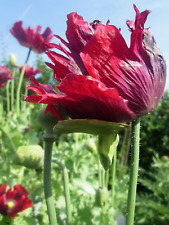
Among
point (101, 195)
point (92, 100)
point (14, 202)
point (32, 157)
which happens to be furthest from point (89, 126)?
point (14, 202)

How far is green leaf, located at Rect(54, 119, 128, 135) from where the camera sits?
333 millimetres

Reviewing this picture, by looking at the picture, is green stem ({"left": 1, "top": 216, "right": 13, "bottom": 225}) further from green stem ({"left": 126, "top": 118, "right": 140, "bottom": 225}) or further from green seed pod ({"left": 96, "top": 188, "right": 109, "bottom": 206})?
green stem ({"left": 126, "top": 118, "right": 140, "bottom": 225})

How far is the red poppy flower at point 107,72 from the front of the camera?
13.5 inches

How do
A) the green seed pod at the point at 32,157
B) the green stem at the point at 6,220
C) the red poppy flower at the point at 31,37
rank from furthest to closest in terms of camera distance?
the red poppy flower at the point at 31,37 < the green stem at the point at 6,220 < the green seed pod at the point at 32,157

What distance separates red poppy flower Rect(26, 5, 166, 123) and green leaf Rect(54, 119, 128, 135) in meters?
0.02

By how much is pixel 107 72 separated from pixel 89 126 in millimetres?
78

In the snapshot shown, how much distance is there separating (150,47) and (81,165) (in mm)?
1126

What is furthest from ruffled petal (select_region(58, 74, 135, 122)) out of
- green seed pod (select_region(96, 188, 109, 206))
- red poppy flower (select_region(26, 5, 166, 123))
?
green seed pod (select_region(96, 188, 109, 206))

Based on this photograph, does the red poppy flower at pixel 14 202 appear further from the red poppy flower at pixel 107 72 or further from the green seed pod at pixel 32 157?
the red poppy flower at pixel 107 72

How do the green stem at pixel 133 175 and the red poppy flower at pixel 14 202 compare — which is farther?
the red poppy flower at pixel 14 202

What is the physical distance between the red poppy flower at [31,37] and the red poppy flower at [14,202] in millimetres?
979

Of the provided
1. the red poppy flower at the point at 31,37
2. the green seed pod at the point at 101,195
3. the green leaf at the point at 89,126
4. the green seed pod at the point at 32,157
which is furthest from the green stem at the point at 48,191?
the red poppy flower at the point at 31,37

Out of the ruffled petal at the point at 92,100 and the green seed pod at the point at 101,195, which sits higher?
the ruffled petal at the point at 92,100

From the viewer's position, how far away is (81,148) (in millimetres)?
1391
